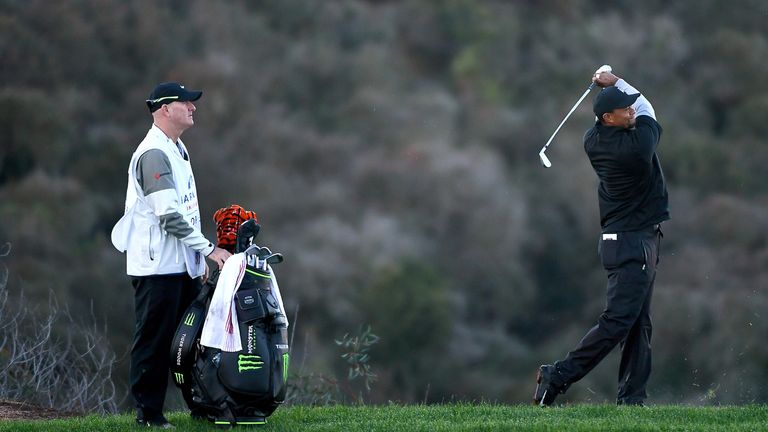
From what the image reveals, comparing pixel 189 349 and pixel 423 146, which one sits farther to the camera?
pixel 423 146

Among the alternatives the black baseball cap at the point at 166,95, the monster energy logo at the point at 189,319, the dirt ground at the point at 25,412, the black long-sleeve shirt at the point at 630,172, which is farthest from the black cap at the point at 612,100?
the dirt ground at the point at 25,412

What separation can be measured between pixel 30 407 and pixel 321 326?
2243 cm

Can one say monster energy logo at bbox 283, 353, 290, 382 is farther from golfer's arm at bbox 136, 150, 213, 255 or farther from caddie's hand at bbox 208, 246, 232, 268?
golfer's arm at bbox 136, 150, 213, 255

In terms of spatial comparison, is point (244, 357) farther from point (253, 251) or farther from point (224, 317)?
point (253, 251)

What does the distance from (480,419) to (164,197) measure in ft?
7.45

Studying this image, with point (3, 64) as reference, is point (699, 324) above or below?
below

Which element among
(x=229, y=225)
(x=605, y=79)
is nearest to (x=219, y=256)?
(x=229, y=225)

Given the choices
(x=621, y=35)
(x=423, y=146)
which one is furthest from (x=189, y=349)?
(x=621, y=35)

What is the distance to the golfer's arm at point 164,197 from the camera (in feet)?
23.6

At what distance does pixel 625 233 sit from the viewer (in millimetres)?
8328

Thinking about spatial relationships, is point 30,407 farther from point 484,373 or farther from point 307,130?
point 307,130

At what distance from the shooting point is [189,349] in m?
7.30

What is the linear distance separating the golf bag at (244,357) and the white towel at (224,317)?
42 mm

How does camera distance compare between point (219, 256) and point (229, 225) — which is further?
point (229, 225)
